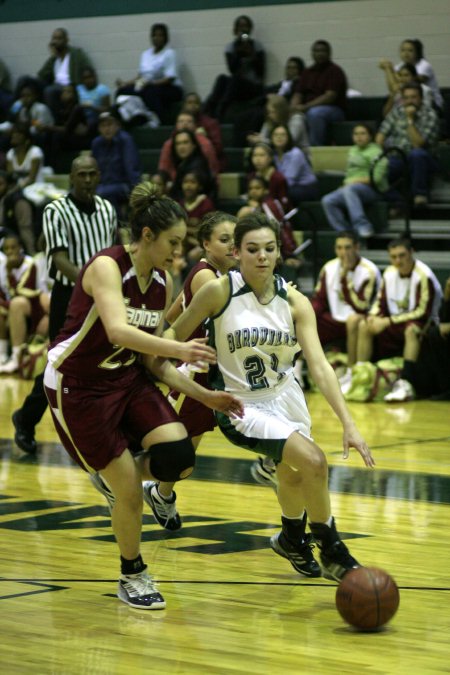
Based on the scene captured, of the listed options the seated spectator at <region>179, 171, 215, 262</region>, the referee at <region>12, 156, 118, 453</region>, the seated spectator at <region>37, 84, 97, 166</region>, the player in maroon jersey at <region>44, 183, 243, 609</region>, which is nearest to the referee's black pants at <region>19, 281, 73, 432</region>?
the referee at <region>12, 156, 118, 453</region>

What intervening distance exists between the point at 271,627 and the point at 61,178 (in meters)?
12.4

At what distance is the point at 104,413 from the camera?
15.7 feet

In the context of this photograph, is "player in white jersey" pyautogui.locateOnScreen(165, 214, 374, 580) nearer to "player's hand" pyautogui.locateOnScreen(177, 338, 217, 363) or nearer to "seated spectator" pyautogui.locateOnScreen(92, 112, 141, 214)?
"player's hand" pyautogui.locateOnScreen(177, 338, 217, 363)

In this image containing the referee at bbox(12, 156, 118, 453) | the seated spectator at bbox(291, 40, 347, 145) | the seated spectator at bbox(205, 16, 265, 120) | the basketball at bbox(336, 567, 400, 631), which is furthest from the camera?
the seated spectator at bbox(205, 16, 265, 120)

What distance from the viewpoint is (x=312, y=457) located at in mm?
4797

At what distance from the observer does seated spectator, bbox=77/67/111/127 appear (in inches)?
659

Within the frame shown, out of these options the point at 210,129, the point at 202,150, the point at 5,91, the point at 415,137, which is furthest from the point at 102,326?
the point at 5,91

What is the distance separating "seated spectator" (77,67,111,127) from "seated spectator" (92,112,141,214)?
1.73m

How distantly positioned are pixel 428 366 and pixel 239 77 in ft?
19.1

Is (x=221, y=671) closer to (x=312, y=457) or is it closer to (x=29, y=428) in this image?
(x=312, y=457)

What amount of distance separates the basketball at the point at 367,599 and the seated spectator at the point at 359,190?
918cm

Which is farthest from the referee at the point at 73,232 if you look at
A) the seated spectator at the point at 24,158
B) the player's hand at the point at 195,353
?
the seated spectator at the point at 24,158

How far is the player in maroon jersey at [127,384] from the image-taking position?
4.72 m

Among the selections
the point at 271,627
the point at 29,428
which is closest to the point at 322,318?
the point at 29,428
